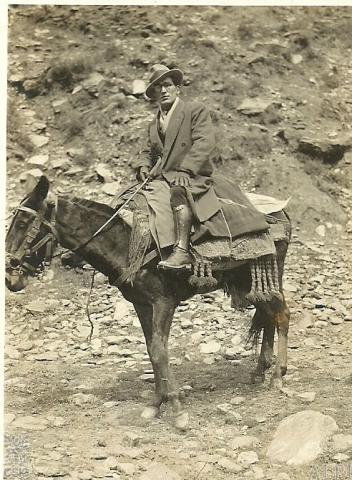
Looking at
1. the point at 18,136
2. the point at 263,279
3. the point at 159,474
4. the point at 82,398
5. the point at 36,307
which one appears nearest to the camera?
the point at 159,474

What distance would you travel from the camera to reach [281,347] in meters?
6.15

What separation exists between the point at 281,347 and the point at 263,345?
8.2 inches

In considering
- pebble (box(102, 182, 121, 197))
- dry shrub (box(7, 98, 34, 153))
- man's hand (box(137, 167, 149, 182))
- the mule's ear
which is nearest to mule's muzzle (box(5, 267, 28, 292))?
the mule's ear

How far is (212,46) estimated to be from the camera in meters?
10.6

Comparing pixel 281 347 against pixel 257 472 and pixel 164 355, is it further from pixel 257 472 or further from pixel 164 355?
pixel 257 472

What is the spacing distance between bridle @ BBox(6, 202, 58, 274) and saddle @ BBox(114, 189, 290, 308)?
605 millimetres

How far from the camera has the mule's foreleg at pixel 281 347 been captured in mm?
6097

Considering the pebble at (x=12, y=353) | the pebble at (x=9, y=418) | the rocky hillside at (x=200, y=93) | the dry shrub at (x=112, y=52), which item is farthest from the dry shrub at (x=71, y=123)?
the pebble at (x=9, y=418)

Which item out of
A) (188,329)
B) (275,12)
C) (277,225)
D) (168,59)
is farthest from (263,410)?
(275,12)

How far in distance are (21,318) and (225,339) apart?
7.50 feet

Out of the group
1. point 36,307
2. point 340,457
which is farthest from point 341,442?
point 36,307

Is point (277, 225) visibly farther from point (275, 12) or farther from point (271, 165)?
point (275, 12)

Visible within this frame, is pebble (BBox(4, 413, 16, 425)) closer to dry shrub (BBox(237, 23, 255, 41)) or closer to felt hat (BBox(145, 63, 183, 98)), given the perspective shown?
felt hat (BBox(145, 63, 183, 98))

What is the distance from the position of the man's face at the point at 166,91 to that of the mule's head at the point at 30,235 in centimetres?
122
